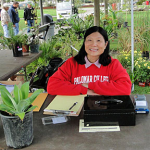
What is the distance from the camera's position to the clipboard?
1397mm

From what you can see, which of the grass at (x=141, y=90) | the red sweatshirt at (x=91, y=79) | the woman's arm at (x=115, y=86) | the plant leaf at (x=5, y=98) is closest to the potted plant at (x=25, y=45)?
the red sweatshirt at (x=91, y=79)

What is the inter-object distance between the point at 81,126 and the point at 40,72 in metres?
2.01

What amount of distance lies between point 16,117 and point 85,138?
1.20 feet

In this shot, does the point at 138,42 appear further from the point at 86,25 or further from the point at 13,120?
the point at 13,120

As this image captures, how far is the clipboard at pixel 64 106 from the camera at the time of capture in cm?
140

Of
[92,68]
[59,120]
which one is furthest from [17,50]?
[59,120]

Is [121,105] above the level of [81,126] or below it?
above

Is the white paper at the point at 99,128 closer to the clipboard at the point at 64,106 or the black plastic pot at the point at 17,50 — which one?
the clipboard at the point at 64,106

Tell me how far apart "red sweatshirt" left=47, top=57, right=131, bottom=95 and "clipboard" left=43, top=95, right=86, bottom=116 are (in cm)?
11

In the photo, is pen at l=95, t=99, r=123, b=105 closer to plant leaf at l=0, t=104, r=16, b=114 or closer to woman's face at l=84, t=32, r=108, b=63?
plant leaf at l=0, t=104, r=16, b=114

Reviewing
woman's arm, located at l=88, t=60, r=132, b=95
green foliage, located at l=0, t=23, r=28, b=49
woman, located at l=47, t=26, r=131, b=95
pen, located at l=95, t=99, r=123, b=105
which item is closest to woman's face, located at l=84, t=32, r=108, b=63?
woman, located at l=47, t=26, r=131, b=95

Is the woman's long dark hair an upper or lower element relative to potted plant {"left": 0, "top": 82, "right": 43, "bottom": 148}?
upper

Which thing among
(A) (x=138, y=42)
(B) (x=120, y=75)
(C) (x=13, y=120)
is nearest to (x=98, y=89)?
(B) (x=120, y=75)

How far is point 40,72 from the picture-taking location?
3.16 metres
